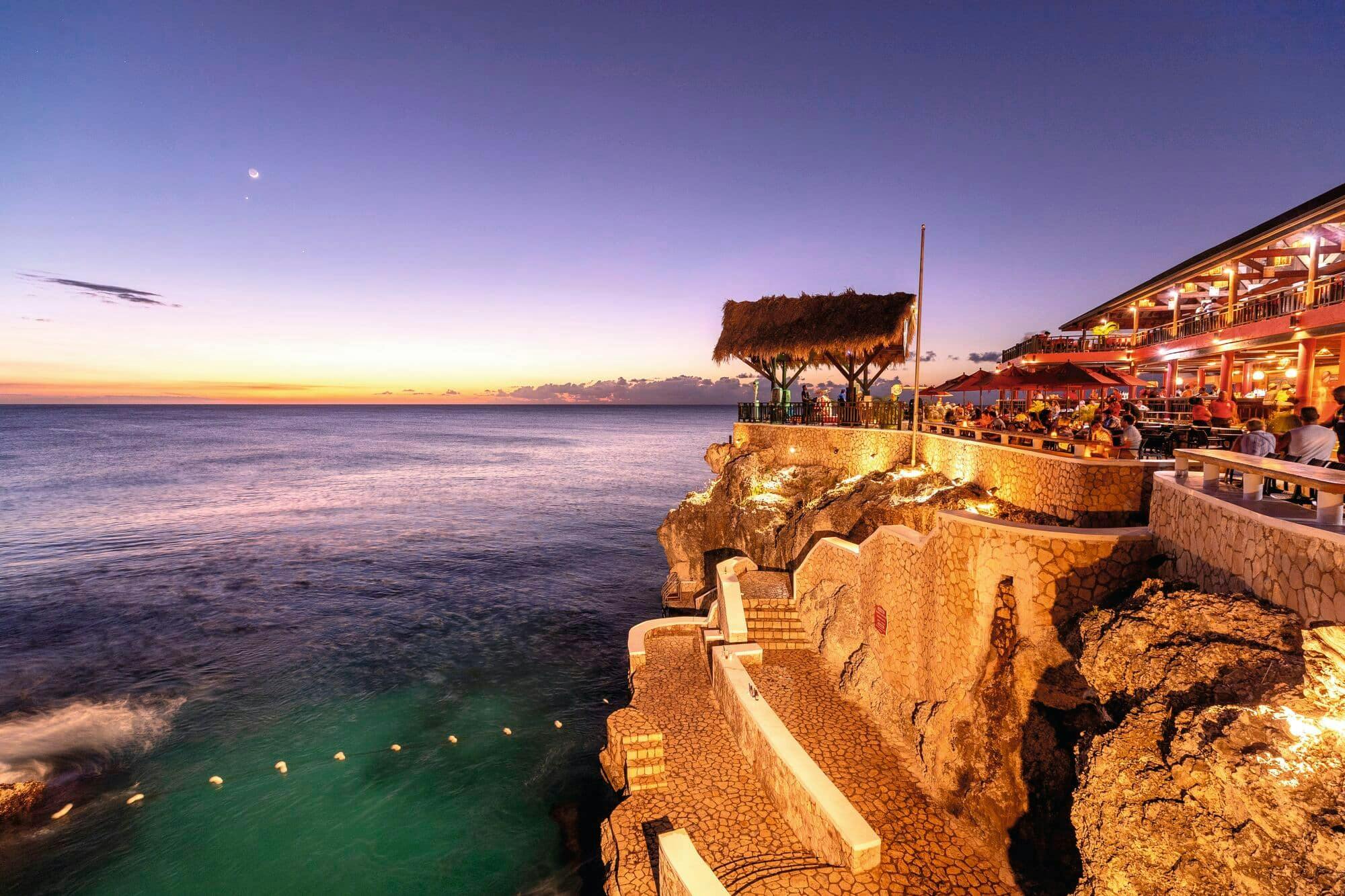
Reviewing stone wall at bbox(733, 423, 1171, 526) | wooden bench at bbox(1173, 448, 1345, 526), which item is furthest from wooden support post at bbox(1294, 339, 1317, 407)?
wooden bench at bbox(1173, 448, 1345, 526)

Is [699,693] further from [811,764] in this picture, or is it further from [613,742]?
[811,764]

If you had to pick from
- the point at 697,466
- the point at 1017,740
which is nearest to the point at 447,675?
the point at 1017,740

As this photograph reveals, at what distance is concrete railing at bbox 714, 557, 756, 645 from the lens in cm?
1171

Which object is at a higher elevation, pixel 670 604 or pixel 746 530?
pixel 746 530

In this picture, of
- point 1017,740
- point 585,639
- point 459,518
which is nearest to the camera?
point 1017,740

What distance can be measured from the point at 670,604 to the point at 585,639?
3314 millimetres

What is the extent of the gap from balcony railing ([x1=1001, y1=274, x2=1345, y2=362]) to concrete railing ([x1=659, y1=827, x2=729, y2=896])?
17.8 meters

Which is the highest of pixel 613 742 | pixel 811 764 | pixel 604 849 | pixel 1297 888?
pixel 1297 888

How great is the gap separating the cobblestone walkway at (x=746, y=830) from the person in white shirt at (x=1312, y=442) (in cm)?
620

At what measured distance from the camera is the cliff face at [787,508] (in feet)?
42.5

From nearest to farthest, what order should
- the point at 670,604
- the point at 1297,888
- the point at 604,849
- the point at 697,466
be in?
1. the point at 1297,888
2. the point at 604,849
3. the point at 670,604
4. the point at 697,466

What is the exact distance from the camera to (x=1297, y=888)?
3.52 meters

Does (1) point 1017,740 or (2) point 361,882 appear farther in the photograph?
(2) point 361,882

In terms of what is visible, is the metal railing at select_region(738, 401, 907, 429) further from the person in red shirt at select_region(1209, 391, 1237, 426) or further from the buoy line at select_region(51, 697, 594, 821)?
the buoy line at select_region(51, 697, 594, 821)
